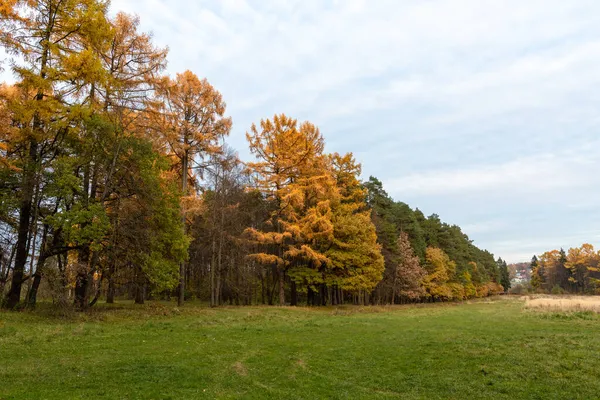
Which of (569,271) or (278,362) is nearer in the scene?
(278,362)

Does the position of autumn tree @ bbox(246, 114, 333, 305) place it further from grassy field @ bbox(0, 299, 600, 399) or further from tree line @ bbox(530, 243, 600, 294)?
→ tree line @ bbox(530, 243, 600, 294)

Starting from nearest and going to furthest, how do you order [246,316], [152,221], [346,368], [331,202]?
1. [346,368]
2. [152,221]
3. [246,316]
4. [331,202]

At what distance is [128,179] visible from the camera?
1817cm

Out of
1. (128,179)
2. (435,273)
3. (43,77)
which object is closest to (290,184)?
(128,179)

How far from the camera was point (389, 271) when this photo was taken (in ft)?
144

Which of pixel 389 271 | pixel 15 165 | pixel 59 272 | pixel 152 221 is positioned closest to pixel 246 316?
pixel 152 221

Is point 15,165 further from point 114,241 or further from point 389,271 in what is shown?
point 389,271

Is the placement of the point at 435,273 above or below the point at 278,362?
above

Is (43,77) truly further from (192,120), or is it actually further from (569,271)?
(569,271)

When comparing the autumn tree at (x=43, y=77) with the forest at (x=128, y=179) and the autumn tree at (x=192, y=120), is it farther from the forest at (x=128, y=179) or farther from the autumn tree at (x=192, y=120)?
the autumn tree at (x=192, y=120)

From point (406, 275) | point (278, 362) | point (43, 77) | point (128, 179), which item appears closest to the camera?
point (278, 362)

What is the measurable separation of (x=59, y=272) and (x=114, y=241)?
8.42ft

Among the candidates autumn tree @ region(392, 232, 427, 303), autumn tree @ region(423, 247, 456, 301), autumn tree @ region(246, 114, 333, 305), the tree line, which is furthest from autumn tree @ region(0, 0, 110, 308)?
the tree line

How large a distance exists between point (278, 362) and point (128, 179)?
489 inches
